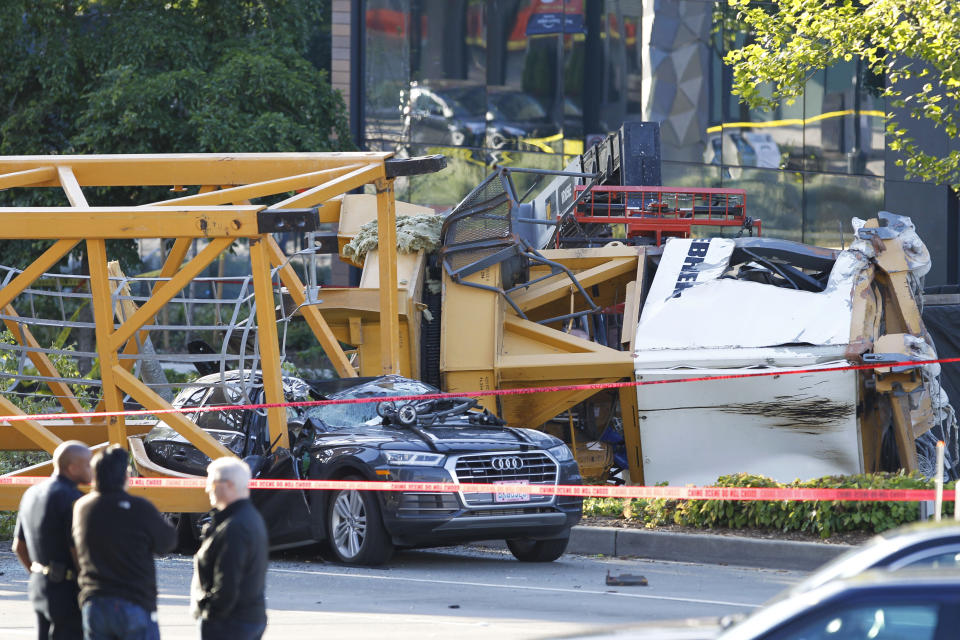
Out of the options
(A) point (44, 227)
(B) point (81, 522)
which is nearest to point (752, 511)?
(A) point (44, 227)

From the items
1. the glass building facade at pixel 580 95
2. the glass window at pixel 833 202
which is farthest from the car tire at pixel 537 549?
the glass window at pixel 833 202

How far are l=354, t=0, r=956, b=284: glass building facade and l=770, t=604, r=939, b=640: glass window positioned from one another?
24.7 m

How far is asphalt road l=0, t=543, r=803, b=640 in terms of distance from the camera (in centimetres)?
804

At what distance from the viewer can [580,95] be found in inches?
1124

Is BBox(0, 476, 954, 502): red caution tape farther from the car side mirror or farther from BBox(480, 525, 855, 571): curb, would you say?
BBox(480, 525, 855, 571): curb

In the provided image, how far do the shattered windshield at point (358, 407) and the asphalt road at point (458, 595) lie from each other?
114cm

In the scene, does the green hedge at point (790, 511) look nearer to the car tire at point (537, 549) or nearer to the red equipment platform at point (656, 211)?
the car tire at point (537, 549)

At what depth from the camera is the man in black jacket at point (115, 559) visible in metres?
5.47

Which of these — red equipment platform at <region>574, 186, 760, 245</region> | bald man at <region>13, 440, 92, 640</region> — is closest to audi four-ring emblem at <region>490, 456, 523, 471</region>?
bald man at <region>13, 440, 92, 640</region>

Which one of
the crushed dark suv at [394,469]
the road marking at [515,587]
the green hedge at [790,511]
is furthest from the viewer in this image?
the green hedge at [790,511]

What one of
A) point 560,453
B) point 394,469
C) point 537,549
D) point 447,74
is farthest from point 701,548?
point 447,74

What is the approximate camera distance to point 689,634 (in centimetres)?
456

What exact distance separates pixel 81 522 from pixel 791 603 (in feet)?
10.00

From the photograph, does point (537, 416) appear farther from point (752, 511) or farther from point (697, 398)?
point (752, 511)
